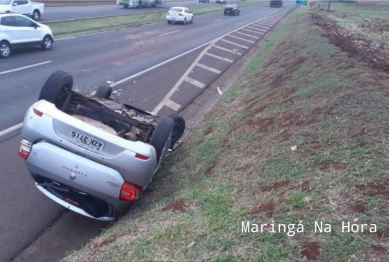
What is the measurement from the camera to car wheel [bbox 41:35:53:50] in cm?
1838

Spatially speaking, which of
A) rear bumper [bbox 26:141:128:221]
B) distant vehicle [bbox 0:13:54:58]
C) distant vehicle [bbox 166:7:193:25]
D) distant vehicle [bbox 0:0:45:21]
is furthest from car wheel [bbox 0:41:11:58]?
distant vehicle [bbox 166:7:193:25]

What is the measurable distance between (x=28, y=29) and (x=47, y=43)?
45.5 inches

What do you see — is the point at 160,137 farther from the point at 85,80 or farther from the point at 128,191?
the point at 85,80

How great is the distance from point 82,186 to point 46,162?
55 cm

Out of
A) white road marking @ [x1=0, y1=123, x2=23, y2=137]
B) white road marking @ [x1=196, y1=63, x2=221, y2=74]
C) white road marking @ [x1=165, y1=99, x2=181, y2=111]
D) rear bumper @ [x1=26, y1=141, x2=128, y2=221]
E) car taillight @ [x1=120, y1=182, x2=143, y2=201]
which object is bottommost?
white road marking @ [x1=196, y1=63, x2=221, y2=74]

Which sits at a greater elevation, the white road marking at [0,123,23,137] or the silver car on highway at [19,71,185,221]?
the silver car on highway at [19,71,185,221]

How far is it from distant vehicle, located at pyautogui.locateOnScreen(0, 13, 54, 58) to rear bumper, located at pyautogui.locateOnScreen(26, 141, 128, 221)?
482 inches

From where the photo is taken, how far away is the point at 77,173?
528cm

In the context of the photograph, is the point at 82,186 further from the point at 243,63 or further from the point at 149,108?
the point at 243,63

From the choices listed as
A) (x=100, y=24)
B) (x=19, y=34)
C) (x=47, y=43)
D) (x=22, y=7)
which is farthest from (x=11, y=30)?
(x=100, y=24)

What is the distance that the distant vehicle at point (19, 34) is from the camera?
53.4 feet

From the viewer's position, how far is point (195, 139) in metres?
8.94

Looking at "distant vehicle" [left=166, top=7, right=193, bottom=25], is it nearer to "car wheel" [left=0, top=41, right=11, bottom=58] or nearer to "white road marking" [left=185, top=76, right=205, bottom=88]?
"car wheel" [left=0, top=41, right=11, bottom=58]

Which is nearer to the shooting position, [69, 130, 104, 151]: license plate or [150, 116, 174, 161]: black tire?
[69, 130, 104, 151]: license plate
